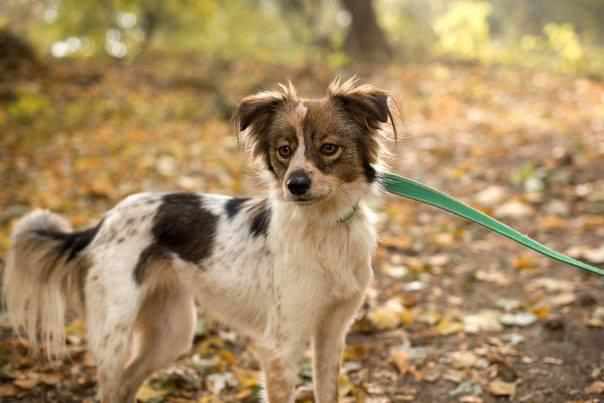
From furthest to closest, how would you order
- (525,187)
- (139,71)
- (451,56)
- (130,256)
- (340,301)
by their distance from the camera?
(451,56) < (139,71) < (525,187) < (130,256) < (340,301)

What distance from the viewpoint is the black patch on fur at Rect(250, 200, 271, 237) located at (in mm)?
3654

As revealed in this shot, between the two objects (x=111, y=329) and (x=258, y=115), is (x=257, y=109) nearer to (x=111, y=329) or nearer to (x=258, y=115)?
(x=258, y=115)

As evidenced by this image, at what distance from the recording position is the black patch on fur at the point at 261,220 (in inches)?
144

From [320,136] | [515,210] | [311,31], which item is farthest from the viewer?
[311,31]

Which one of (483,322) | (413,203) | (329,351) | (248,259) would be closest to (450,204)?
(329,351)

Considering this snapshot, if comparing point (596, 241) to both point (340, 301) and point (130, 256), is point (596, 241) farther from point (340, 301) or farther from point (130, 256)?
point (130, 256)

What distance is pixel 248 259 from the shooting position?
365 cm

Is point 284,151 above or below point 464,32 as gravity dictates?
below

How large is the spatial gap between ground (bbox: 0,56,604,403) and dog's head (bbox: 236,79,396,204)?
30 centimetres

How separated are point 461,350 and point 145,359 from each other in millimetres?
2286

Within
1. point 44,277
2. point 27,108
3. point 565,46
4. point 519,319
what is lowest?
point 519,319

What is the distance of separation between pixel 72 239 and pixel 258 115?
4.94 ft

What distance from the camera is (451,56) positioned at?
47.0 ft

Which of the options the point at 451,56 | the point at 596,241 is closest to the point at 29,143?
the point at 596,241
